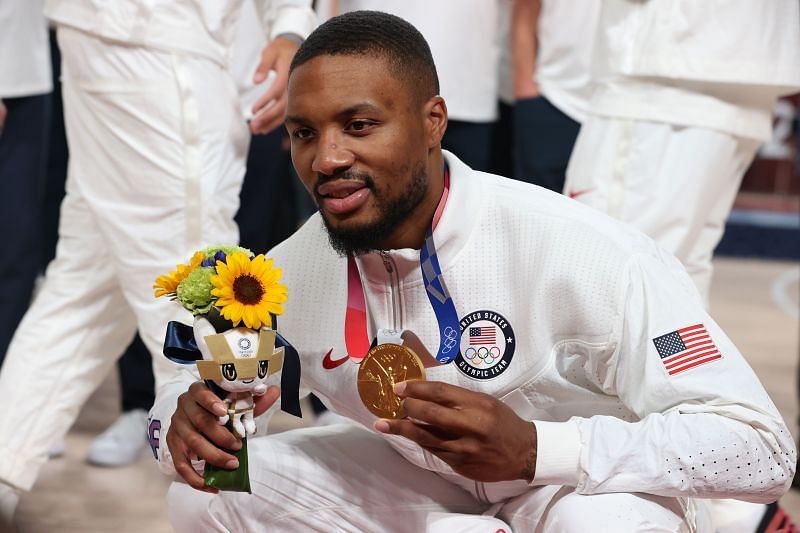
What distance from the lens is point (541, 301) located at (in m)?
1.99

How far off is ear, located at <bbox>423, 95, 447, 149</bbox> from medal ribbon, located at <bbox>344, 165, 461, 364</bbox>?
0.36 ft

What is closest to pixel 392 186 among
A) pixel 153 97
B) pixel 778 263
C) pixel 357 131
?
pixel 357 131

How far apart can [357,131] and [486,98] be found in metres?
1.63

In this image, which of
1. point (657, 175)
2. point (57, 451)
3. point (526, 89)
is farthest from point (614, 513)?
point (57, 451)

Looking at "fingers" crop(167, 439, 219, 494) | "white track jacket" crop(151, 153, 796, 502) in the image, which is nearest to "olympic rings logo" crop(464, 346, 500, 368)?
"white track jacket" crop(151, 153, 796, 502)

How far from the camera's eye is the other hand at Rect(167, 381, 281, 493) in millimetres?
1873

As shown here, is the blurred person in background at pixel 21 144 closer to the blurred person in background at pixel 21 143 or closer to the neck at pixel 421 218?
the blurred person in background at pixel 21 143

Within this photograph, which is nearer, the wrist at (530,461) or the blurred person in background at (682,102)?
the wrist at (530,461)

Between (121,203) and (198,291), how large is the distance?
3.42 ft

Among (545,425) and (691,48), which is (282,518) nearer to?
(545,425)

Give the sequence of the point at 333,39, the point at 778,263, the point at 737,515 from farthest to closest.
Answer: the point at 778,263
the point at 737,515
the point at 333,39

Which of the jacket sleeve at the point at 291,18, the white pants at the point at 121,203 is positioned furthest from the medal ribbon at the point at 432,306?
the jacket sleeve at the point at 291,18

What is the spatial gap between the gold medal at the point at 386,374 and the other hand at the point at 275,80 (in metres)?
1.14

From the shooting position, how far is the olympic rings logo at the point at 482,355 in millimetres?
2023
